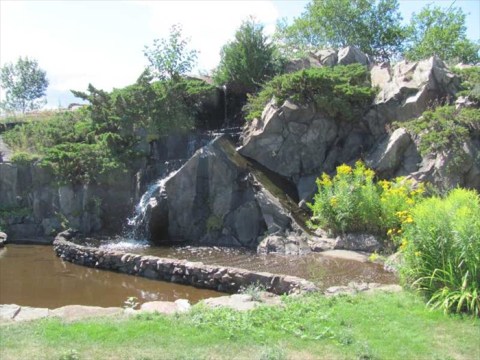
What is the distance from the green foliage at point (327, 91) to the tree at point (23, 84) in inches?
1059

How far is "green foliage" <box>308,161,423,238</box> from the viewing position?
1282 cm

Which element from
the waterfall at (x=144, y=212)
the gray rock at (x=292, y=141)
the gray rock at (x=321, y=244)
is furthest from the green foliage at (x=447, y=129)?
the waterfall at (x=144, y=212)

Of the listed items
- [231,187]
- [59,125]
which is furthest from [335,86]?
[59,125]

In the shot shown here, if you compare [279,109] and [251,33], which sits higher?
[251,33]

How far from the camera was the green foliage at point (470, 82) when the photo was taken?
1565 cm

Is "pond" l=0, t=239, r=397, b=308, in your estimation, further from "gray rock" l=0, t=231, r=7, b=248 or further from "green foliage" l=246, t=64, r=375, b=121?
"green foliage" l=246, t=64, r=375, b=121

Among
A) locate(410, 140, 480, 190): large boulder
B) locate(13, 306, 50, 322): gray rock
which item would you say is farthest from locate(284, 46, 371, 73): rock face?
locate(13, 306, 50, 322): gray rock

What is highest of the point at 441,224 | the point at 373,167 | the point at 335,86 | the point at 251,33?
the point at 251,33

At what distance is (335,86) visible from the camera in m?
16.6

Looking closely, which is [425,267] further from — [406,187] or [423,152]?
[423,152]

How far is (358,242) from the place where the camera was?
13023mm

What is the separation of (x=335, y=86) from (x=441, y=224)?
411 inches

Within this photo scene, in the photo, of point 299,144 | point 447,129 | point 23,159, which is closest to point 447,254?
point 447,129

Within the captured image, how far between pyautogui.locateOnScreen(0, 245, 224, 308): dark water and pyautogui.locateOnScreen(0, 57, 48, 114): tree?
27.6 m
